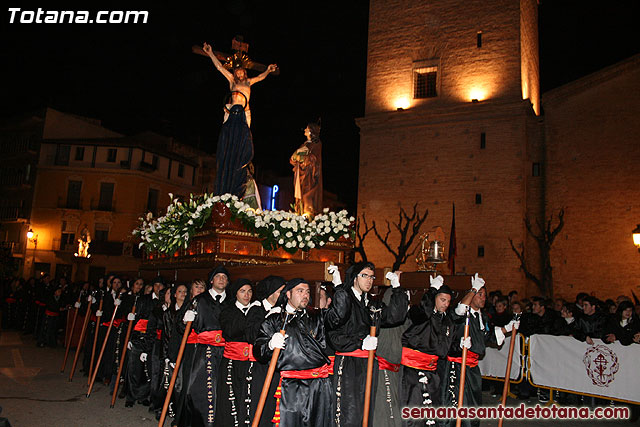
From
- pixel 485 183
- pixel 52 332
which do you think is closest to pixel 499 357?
pixel 52 332

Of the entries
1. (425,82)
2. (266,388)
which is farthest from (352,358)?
(425,82)

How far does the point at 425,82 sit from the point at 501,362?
18.8m

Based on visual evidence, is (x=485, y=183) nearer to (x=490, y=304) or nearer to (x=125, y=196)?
(x=490, y=304)

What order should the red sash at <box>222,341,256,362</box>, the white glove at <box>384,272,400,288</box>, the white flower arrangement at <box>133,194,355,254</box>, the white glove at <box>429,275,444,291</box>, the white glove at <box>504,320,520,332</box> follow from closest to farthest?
the red sash at <box>222,341,256,362</box>
the white glove at <box>384,272,400,288</box>
the white glove at <box>429,275,444,291</box>
the white glove at <box>504,320,520,332</box>
the white flower arrangement at <box>133,194,355,254</box>

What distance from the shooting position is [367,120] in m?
27.9

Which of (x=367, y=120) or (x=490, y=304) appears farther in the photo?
(x=367, y=120)

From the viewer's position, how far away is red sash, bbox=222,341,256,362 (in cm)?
624

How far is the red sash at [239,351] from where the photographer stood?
624 cm

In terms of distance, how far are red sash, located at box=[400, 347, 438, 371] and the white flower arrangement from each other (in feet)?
9.29

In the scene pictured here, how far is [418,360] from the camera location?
22.3 ft

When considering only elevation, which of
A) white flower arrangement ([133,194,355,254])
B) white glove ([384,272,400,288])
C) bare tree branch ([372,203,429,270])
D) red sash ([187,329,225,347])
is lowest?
red sash ([187,329,225,347])

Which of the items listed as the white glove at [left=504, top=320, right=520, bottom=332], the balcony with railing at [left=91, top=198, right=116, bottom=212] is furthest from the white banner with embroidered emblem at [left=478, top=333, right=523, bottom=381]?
the balcony with railing at [left=91, top=198, right=116, bottom=212]

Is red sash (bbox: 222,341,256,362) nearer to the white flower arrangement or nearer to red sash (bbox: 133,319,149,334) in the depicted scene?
the white flower arrangement

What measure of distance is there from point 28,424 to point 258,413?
14.1ft
